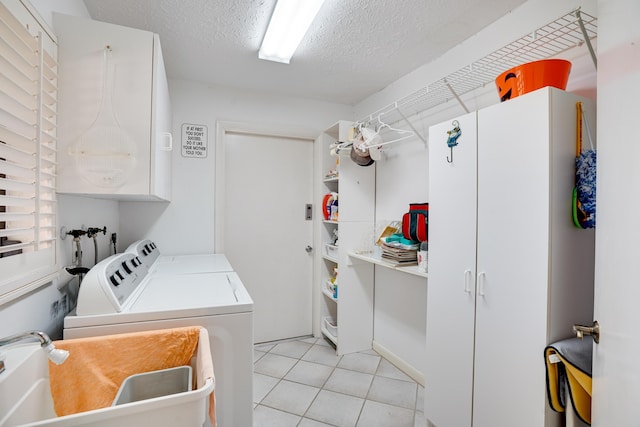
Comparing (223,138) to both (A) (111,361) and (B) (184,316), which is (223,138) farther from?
(A) (111,361)

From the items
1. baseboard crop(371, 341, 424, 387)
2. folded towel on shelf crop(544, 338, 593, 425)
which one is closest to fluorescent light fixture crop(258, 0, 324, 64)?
folded towel on shelf crop(544, 338, 593, 425)

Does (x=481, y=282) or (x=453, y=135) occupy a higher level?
(x=453, y=135)

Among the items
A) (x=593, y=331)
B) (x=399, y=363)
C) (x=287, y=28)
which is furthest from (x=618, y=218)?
(x=399, y=363)

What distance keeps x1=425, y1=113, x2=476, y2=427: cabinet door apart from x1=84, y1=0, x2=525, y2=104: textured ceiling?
0.67 meters

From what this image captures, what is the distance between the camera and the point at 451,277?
61.9 inches

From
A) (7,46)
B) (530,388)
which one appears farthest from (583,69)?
(7,46)

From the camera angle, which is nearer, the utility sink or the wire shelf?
the utility sink

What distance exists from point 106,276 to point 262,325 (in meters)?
2.00

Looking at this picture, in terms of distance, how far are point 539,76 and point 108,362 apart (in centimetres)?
200

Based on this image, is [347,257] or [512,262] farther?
[347,257]

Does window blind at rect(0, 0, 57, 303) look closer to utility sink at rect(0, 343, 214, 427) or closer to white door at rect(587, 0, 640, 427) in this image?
utility sink at rect(0, 343, 214, 427)

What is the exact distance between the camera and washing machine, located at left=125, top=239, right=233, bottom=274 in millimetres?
1860

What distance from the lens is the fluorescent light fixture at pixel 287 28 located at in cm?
156

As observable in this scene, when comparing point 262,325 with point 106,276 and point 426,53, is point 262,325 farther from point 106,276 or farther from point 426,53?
point 426,53
